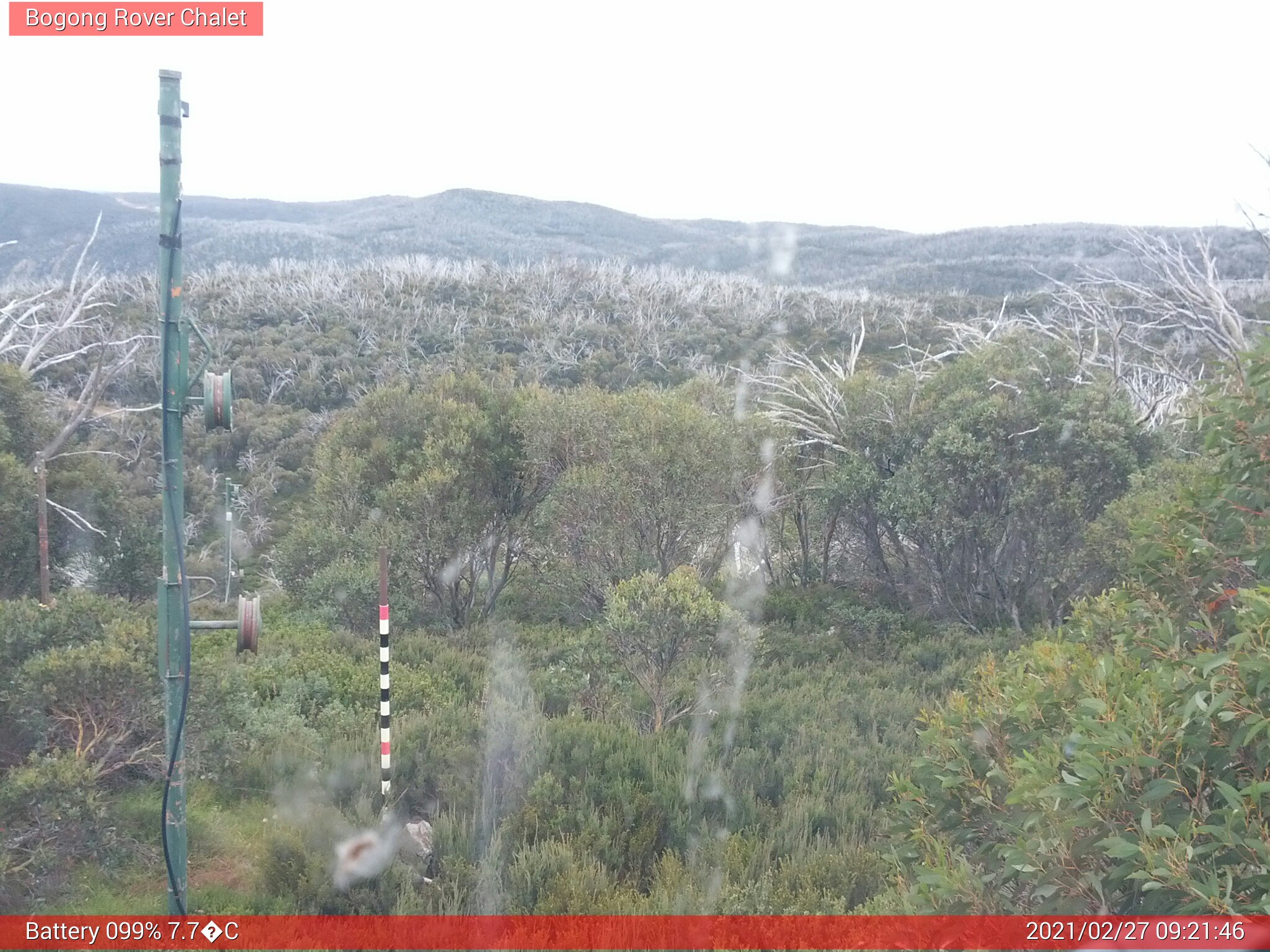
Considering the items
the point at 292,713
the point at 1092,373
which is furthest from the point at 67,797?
the point at 1092,373

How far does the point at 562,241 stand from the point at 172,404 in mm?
75497

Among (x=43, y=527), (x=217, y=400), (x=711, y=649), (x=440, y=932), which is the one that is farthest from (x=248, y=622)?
(x=43, y=527)

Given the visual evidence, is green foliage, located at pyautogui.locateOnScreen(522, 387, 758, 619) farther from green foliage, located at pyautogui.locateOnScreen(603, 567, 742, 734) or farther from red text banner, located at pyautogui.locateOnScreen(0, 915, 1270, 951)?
red text banner, located at pyautogui.locateOnScreen(0, 915, 1270, 951)

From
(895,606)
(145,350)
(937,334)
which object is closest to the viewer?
(895,606)

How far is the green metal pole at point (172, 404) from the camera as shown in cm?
381

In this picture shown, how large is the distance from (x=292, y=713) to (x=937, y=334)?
3226 cm

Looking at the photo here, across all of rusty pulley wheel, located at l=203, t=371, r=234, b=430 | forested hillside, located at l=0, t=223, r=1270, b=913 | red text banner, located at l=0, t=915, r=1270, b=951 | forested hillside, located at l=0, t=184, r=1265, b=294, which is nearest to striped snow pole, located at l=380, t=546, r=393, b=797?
forested hillside, located at l=0, t=223, r=1270, b=913

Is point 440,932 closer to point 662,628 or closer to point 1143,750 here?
point 1143,750

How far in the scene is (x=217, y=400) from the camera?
3.93 metres

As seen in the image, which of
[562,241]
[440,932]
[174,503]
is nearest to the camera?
[174,503]

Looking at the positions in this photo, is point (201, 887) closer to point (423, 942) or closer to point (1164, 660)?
point (423, 942)

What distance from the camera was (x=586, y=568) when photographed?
40.0ft

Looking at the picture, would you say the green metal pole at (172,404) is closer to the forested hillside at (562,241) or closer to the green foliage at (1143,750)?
the green foliage at (1143,750)

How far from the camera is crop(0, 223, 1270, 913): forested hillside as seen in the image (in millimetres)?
3135
